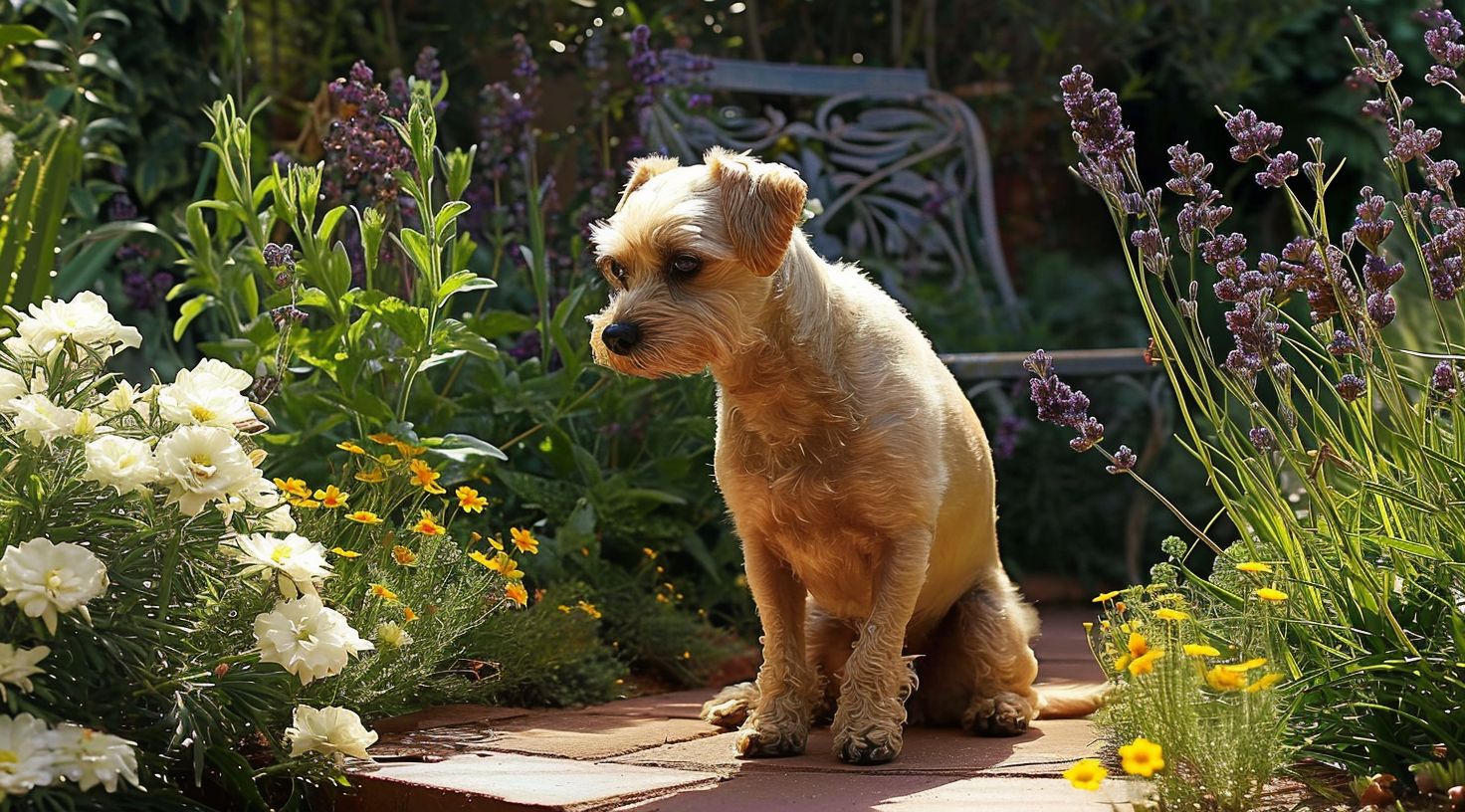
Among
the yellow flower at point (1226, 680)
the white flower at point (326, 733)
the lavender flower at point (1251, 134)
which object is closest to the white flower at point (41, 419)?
the white flower at point (326, 733)

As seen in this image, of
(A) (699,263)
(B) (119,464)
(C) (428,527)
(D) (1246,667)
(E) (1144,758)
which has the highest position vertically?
(A) (699,263)

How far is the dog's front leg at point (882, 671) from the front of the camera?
121 inches

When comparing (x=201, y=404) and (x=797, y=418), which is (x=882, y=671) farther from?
(x=201, y=404)

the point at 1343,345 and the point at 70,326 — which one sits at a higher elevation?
the point at 70,326

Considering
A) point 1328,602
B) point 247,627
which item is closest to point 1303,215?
point 1328,602

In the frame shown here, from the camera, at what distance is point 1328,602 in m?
2.82

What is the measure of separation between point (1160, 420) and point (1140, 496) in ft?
1.31

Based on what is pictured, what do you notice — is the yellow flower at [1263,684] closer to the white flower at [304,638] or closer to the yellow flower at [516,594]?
the white flower at [304,638]

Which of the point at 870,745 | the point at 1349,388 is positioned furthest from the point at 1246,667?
the point at 870,745

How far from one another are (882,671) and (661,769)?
0.50 m

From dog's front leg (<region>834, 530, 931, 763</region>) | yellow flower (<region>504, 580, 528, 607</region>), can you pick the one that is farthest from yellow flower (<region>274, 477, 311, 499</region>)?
dog's front leg (<region>834, 530, 931, 763</region>)

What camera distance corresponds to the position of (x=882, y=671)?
314 centimetres

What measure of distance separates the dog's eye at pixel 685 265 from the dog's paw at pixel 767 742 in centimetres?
97

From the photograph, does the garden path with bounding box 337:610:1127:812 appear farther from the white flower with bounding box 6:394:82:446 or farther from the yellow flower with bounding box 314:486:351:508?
the white flower with bounding box 6:394:82:446
